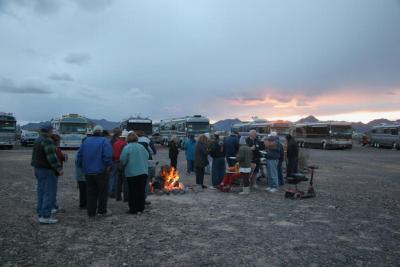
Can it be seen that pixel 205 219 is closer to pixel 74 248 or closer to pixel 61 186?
pixel 74 248

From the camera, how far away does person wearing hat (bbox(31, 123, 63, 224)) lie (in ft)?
25.5

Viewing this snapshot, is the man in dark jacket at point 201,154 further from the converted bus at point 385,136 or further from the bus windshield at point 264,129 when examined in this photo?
the converted bus at point 385,136

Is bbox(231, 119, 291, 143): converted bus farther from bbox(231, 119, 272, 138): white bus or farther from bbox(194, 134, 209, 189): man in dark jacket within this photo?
bbox(194, 134, 209, 189): man in dark jacket

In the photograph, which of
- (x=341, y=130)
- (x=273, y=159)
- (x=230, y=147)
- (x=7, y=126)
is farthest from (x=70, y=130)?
(x=341, y=130)

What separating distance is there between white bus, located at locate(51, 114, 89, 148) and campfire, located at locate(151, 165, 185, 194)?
71.4 feet

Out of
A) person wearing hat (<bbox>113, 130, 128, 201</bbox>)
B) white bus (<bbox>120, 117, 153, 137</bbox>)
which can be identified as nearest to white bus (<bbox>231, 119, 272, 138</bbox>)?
white bus (<bbox>120, 117, 153, 137</bbox>)

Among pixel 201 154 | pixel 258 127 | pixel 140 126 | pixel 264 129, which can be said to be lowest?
pixel 201 154

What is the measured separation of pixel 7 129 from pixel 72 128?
5.94 m

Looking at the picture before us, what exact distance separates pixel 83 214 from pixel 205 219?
290 centimetres

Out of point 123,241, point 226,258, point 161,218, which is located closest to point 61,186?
point 161,218

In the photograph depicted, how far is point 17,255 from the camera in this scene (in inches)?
239

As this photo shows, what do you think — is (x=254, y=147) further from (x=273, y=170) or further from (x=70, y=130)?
(x=70, y=130)

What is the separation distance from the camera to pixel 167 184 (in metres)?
12.2

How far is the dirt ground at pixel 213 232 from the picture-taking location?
236 inches
